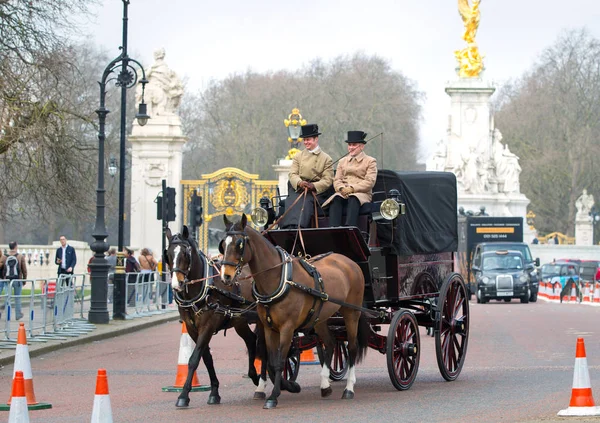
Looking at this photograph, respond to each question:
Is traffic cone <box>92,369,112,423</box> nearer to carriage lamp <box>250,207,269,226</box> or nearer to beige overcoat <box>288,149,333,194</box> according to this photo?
carriage lamp <box>250,207,269,226</box>

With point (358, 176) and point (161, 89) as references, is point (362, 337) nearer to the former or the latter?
point (358, 176)

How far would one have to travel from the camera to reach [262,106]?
94000 millimetres

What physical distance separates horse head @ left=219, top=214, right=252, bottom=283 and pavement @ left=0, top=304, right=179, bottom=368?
21.6 ft

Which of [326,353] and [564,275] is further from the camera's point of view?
[564,275]

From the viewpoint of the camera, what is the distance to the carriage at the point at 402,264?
14.0 meters

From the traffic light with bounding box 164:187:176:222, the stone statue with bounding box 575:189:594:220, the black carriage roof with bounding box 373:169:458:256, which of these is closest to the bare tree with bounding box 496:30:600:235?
the stone statue with bounding box 575:189:594:220

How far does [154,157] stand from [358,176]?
32.4 m

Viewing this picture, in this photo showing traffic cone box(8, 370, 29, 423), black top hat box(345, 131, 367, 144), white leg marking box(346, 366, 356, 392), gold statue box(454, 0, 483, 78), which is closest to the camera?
traffic cone box(8, 370, 29, 423)

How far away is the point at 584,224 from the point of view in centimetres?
7900

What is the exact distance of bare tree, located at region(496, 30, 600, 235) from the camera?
266ft

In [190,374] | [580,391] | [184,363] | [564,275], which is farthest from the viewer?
[564,275]

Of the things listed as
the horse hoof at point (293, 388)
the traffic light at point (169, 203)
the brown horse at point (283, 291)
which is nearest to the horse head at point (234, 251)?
the brown horse at point (283, 291)

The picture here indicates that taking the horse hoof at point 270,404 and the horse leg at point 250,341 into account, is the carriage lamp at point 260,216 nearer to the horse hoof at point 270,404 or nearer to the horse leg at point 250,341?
the horse leg at point 250,341

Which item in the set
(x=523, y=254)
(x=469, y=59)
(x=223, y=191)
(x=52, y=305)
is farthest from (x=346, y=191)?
(x=469, y=59)
